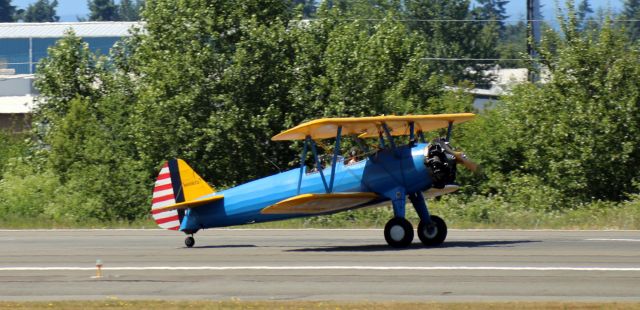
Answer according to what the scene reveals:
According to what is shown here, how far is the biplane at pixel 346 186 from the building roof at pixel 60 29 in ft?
266

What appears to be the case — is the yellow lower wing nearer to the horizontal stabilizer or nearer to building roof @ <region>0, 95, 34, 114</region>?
the horizontal stabilizer

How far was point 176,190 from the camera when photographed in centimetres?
2181

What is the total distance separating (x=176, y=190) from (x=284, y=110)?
15370mm

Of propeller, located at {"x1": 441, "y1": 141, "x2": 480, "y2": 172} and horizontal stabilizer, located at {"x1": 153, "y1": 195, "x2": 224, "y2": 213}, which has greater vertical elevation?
propeller, located at {"x1": 441, "y1": 141, "x2": 480, "y2": 172}

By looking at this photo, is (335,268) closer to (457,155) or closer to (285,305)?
(285,305)

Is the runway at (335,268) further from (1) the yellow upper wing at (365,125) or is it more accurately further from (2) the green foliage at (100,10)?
(2) the green foliage at (100,10)

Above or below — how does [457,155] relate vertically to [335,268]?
above

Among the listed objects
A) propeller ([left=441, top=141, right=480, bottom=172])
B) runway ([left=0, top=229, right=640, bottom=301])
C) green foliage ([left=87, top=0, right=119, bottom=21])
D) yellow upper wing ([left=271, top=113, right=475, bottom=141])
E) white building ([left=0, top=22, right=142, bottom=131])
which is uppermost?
green foliage ([left=87, top=0, right=119, bottom=21])

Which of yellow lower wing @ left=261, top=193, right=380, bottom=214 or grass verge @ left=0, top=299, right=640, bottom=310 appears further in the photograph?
yellow lower wing @ left=261, top=193, right=380, bottom=214

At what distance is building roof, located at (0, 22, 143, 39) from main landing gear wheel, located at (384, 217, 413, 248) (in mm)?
84056

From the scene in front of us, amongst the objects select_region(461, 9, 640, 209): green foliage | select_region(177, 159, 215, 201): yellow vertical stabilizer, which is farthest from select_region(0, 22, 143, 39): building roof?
select_region(177, 159, 215, 201): yellow vertical stabilizer

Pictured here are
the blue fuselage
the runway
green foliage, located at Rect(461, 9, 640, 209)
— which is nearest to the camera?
the runway

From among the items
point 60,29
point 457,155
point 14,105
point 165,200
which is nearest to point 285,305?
point 457,155

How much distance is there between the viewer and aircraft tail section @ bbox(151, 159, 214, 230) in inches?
856
